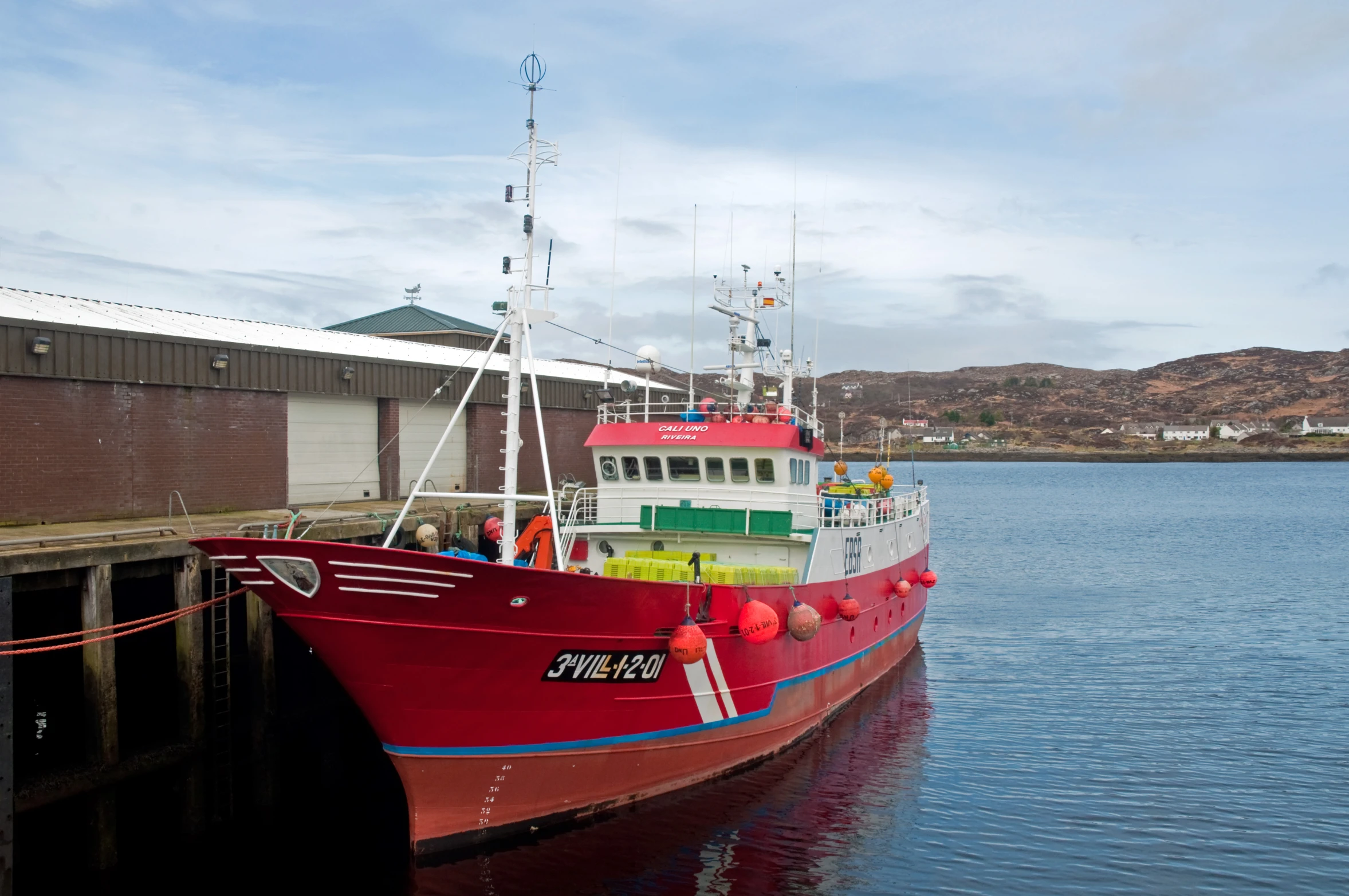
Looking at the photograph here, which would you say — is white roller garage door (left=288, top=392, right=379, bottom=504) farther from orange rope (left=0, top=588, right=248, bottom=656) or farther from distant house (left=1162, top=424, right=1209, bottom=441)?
distant house (left=1162, top=424, right=1209, bottom=441)

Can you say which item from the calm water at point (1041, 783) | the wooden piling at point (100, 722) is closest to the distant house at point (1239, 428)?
the calm water at point (1041, 783)

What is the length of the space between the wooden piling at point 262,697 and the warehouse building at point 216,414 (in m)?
4.04

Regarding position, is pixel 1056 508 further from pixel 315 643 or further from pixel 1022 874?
pixel 315 643

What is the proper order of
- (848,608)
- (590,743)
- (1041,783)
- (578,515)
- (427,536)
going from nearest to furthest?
(427,536), (590,743), (1041,783), (848,608), (578,515)

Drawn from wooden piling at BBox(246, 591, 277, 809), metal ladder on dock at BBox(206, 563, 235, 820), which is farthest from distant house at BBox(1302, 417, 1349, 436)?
metal ladder on dock at BBox(206, 563, 235, 820)

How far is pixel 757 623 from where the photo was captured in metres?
13.1

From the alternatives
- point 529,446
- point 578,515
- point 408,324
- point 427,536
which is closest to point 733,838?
point 427,536

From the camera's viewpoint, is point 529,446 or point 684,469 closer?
point 684,469

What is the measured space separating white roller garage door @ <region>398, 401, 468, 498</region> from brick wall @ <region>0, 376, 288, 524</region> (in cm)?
375

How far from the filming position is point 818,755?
659 inches

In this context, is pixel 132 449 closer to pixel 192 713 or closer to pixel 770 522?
pixel 192 713

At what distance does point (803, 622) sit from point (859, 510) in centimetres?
498

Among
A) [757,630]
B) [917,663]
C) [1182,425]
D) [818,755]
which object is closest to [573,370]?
[917,663]

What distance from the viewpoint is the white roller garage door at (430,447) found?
24.5 meters
